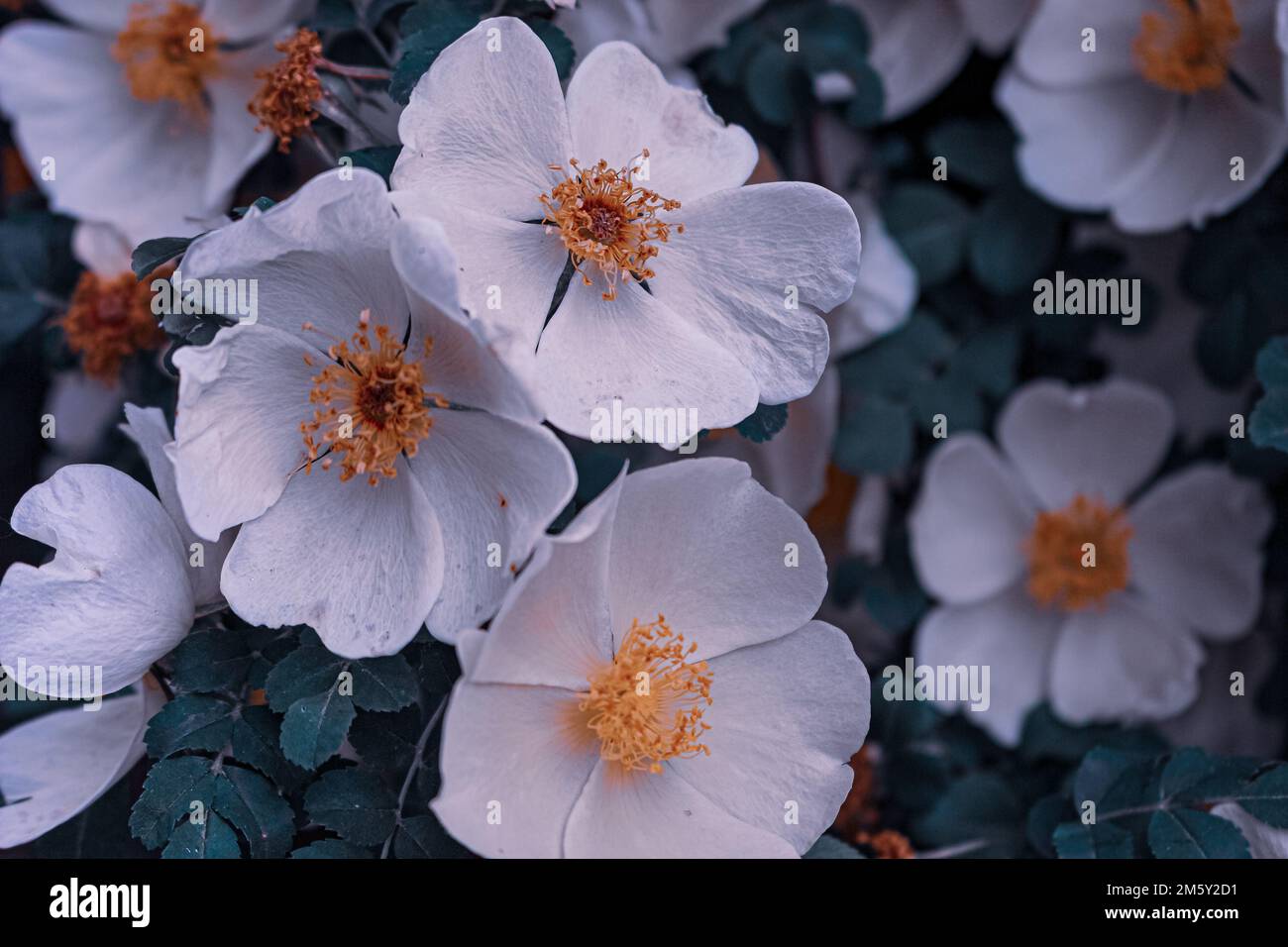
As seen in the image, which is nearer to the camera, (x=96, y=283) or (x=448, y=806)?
(x=448, y=806)

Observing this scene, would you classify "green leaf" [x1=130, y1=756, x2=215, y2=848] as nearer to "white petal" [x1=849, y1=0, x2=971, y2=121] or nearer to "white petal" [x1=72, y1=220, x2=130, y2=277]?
"white petal" [x1=72, y1=220, x2=130, y2=277]

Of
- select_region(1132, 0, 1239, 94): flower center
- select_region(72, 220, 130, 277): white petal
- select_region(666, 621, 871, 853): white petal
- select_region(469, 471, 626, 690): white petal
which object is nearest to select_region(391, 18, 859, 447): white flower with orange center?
select_region(469, 471, 626, 690): white petal

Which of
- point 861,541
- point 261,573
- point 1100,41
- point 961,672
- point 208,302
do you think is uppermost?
point 1100,41

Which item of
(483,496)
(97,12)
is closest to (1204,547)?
(483,496)

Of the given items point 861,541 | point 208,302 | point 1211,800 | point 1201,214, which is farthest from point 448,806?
point 1201,214

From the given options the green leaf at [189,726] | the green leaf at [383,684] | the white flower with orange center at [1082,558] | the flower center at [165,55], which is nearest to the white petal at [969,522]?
the white flower with orange center at [1082,558]

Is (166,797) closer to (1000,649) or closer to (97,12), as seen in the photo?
(97,12)

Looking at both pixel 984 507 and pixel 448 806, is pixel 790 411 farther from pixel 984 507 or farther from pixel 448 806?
pixel 448 806
